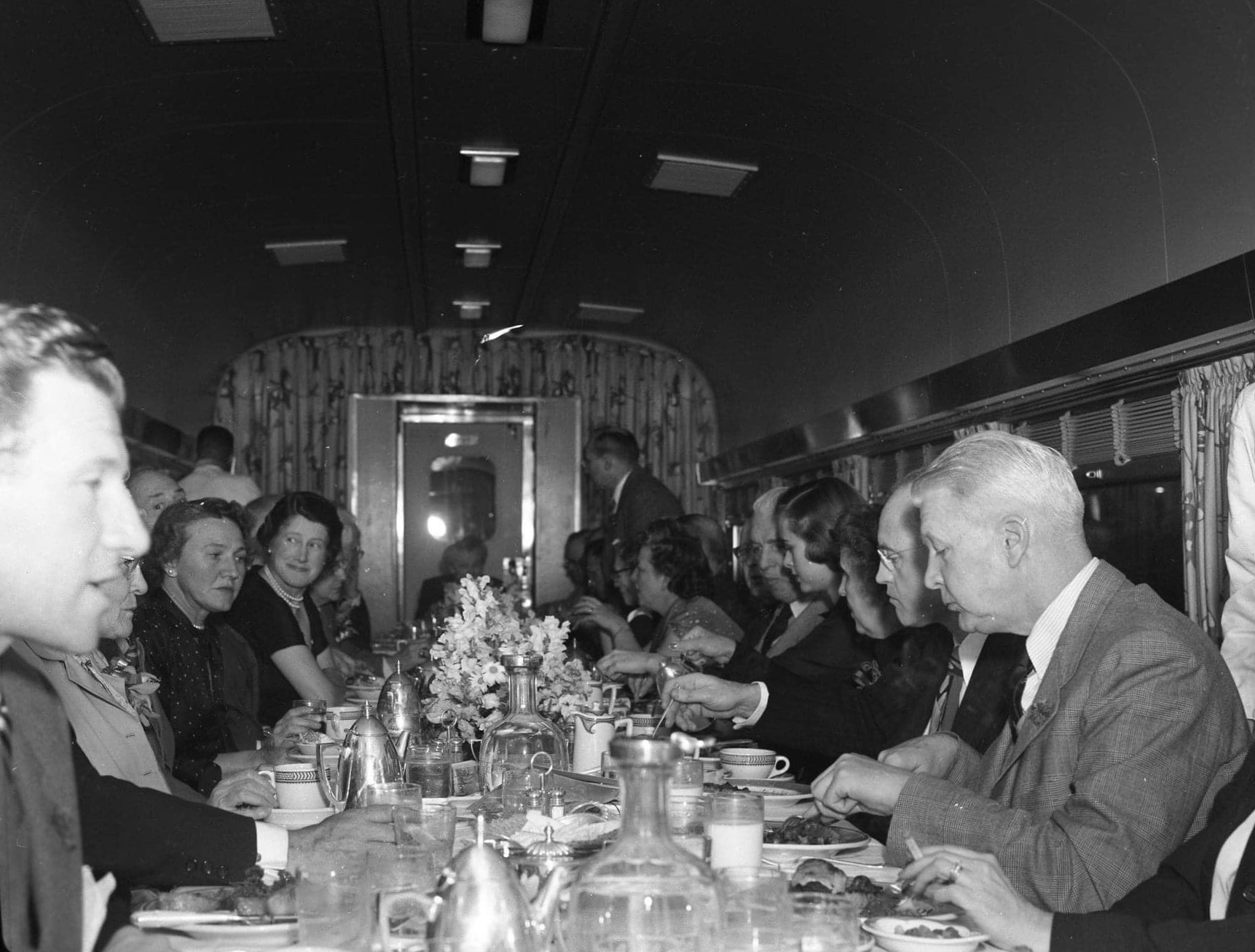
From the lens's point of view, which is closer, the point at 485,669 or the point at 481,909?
the point at 481,909

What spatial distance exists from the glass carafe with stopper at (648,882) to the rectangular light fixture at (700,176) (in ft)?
19.2

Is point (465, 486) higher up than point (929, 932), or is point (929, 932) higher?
point (465, 486)

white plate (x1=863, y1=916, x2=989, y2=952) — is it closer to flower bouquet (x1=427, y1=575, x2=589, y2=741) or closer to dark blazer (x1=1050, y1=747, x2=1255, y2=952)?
dark blazer (x1=1050, y1=747, x2=1255, y2=952)

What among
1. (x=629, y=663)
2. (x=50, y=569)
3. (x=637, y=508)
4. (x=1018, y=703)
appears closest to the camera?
(x=50, y=569)

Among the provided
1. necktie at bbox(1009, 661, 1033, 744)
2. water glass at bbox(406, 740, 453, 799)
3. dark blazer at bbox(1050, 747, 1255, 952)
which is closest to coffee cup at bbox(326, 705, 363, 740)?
water glass at bbox(406, 740, 453, 799)

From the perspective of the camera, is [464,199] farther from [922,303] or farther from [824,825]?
[824,825]

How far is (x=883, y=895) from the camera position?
2.08m

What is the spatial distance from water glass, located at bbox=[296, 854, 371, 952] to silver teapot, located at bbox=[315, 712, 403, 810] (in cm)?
98

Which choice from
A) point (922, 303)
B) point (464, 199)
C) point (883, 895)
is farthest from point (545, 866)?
point (464, 199)

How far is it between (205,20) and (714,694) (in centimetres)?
314

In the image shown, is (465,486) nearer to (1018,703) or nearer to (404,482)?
(404,482)

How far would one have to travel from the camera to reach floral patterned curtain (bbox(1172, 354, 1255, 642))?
4.43 m

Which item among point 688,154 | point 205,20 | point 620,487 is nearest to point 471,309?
point 620,487

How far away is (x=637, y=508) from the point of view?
8680 mm
